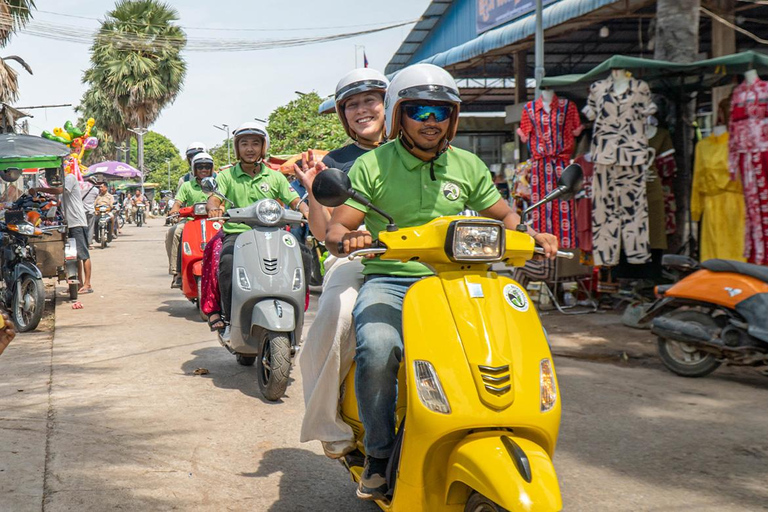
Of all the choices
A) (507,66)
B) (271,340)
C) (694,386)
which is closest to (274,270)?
(271,340)

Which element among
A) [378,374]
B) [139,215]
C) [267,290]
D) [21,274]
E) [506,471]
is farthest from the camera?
[139,215]

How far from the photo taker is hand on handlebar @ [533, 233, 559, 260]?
3.23m

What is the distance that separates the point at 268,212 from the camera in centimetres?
607

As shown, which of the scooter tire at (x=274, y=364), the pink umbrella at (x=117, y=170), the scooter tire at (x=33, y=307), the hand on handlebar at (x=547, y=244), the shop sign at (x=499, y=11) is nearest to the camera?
the hand on handlebar at (x=547, y=244)

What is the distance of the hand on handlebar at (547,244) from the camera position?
10.6ft

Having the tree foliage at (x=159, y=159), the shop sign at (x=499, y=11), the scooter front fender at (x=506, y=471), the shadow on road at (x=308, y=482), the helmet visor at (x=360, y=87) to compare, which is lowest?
the shadow on road at (x=308, y=482)

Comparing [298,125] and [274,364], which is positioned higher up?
[298,125]

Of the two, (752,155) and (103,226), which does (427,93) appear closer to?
(752,155)

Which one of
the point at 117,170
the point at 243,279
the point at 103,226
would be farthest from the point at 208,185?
the point at 117,170

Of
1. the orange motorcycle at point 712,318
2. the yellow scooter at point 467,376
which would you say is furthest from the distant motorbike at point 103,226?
the yellow scooter at point 467,376

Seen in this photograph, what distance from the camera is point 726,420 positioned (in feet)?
16.8

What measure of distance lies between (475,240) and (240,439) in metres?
2.48

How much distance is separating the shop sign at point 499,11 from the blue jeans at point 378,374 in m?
12.2

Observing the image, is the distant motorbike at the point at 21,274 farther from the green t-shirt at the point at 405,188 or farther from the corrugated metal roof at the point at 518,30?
the corrugated metal roof at the point at 518,30
